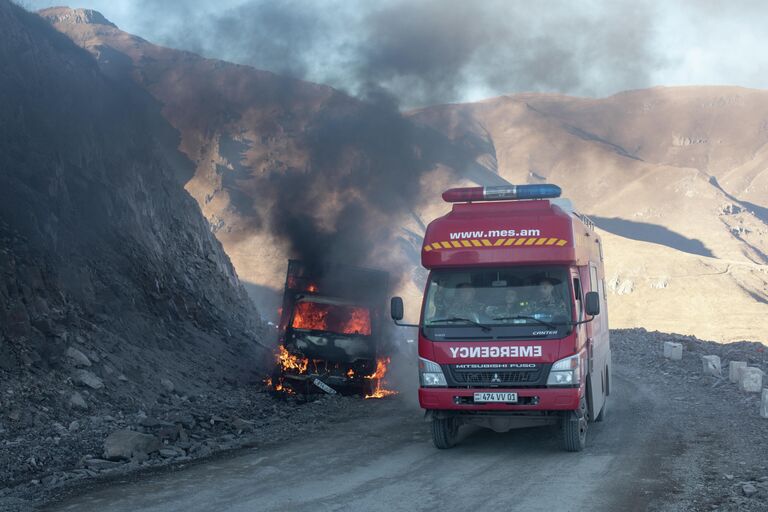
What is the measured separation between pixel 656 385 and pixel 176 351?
1200cm

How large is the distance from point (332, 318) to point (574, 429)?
9.18 meters

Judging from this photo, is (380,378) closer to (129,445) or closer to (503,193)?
(503,193)

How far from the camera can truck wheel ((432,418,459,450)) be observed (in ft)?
35.5

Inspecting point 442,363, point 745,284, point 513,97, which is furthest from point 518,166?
point 442,363

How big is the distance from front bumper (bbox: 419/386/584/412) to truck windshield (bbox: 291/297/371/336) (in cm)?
818

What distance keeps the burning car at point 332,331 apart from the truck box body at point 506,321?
22.6ft

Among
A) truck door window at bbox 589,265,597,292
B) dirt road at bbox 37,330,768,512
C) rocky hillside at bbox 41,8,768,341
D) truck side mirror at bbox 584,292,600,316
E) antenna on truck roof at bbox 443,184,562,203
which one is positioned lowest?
dirt road at bbox 37,330,768,512

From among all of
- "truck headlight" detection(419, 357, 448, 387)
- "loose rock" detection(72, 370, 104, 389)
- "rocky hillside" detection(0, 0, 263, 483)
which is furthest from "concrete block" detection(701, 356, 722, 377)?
"loose rock" detection(72, 370, 104, 389)

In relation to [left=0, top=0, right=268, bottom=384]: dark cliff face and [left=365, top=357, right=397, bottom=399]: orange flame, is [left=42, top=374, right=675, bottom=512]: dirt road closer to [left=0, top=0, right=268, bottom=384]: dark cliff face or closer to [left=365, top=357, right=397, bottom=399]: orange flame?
[left=365, top=357, right=397, bottom=399]: orange flame

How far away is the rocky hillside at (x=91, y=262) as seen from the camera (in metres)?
13.7

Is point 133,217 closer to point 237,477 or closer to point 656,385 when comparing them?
point 237,477

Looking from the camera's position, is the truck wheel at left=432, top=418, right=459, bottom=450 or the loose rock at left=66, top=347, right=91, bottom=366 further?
the loose rock at left=66, top=347, right=91, bottom=366

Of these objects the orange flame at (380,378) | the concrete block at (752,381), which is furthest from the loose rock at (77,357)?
the concrete block at (752,381)

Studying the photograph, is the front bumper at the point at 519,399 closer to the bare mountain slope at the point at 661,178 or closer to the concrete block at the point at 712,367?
the concrete block at the point at 712,367
